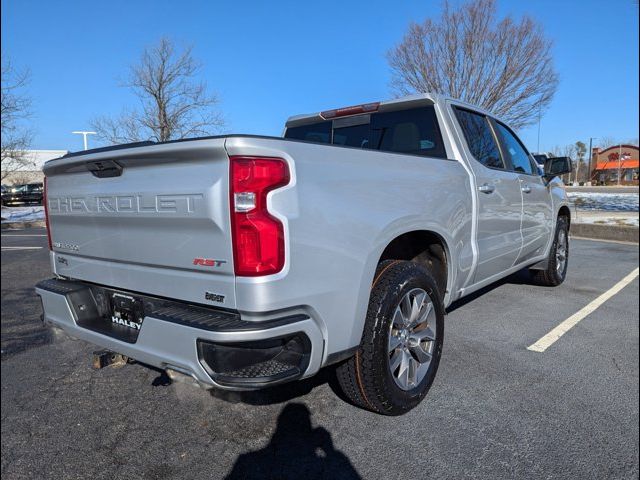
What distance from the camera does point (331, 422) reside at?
8.63ft

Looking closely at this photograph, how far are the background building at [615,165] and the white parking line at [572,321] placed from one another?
42687 millimetres

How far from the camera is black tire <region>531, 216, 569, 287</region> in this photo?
559 cm

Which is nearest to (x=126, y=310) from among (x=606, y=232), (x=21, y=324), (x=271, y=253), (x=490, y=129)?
(x=271, y=253)

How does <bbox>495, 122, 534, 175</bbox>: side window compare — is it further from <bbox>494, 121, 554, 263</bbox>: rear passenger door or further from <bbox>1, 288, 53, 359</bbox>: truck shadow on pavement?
<bbox>1, 288, 53, 359</bbox>: truck shadow on pavement

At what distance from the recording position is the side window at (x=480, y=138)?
12.2 ft

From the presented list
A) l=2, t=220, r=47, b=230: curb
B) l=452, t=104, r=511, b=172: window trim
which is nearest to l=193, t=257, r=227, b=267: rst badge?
l=452, t=104, r=511, b=172: window trim

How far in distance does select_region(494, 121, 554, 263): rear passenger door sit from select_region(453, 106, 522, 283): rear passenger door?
0.53ft

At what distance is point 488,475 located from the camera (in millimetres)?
2172

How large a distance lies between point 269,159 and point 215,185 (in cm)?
25

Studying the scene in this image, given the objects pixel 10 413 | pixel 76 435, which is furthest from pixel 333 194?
pixel 10 413

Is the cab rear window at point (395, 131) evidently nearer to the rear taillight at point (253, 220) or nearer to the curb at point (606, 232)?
the rear taillight at point (253, 220)

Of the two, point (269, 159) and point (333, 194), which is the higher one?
point (269, 159)

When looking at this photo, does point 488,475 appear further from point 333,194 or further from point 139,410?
point 139,410

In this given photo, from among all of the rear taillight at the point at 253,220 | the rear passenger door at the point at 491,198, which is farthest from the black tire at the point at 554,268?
the rear taillight at the point at 253,220
